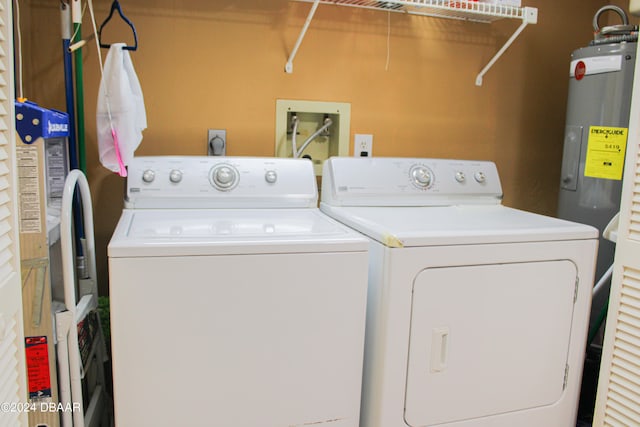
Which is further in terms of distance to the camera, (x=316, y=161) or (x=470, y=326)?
(x=316, y=161)

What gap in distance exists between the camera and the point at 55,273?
1604mm

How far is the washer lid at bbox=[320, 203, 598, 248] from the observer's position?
146 cm

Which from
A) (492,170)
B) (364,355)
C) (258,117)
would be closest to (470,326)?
(364,355)

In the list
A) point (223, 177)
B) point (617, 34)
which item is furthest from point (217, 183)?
point (617, 34)

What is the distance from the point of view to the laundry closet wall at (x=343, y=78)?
2049mm

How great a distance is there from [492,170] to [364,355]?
3.45 ft

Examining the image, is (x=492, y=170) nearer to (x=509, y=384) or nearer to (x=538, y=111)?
(x=538, y=111)

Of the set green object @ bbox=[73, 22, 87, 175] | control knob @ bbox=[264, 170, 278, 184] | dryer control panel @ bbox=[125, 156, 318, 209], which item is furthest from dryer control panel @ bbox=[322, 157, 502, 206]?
green object @ bbox=[73, 22, 87, 175]

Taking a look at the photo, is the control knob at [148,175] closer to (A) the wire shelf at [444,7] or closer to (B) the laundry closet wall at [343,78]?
(B) the laundry closet wall at [343,78]

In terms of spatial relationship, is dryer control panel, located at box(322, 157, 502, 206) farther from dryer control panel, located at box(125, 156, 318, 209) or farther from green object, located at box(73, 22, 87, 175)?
green object, located at box(73, 22, 87, 175)

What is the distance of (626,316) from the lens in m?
1.47

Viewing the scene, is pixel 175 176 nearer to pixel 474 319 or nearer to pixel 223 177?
pixel 223 177

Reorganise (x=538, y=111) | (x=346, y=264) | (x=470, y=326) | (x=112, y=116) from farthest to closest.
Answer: (x=538, y=111), (x=112, y=116), (x=470, y=326), (x=346, y=264)

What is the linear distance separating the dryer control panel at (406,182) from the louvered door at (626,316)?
686mm
